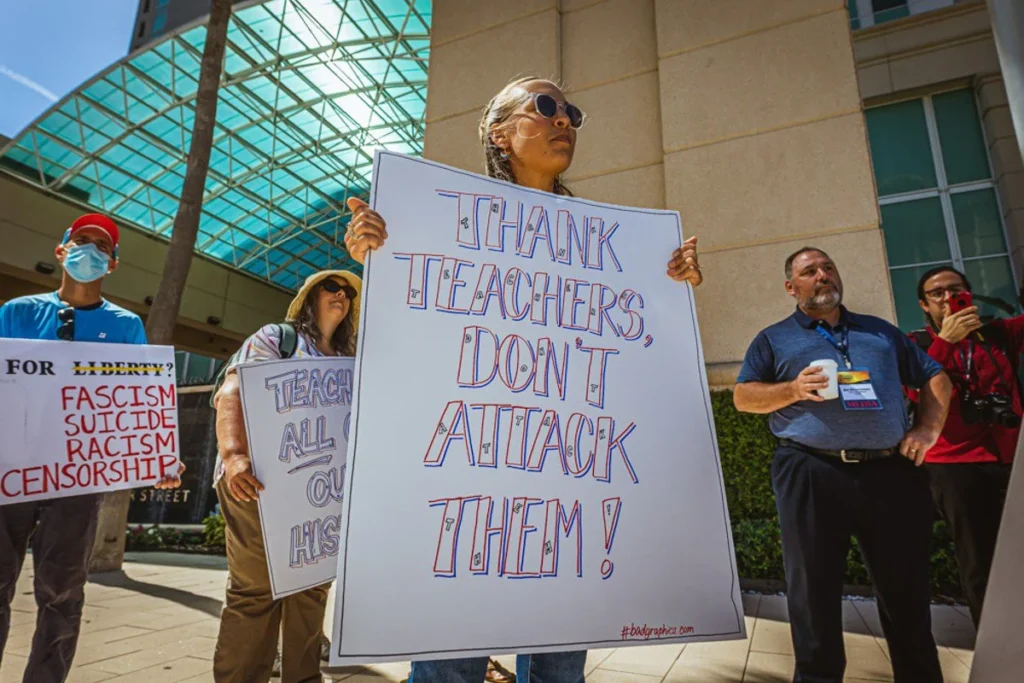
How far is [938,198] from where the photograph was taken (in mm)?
9820

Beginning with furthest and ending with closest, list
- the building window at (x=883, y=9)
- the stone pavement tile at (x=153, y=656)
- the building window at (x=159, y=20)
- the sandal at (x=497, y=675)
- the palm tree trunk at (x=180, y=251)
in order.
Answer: the building window at (x=159, y=20)
the building window at (x=883, y=9)
the palm tree trunk at (x=180, y=251)
the stone pavement tile at (x=153, y=656)
the sandal at (x=497, y=675)

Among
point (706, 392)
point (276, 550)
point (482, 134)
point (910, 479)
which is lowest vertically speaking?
point (276, 550)

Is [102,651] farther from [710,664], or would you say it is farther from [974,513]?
[974,513]

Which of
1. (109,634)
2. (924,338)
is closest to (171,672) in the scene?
(109,634)

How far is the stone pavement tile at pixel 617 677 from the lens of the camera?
9.69 ft

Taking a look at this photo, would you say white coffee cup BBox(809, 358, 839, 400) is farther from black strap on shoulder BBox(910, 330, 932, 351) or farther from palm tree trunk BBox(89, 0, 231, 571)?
palm tree trunk BBox(89, 0, 231, 571)

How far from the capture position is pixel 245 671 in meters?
Answer: 2.12

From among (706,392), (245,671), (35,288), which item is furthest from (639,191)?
(35,288)

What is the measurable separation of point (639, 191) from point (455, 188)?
5019mm

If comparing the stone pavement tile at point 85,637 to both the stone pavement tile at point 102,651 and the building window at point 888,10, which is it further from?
the building window at point 888,10

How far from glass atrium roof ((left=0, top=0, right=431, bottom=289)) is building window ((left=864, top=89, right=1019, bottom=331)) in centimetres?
1199

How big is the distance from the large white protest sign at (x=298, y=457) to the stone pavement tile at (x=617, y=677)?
5.38ft

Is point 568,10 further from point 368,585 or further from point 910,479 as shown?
point 368,585

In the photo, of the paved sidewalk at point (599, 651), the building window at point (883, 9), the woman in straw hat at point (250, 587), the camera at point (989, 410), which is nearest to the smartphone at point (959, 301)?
the camera at point (989, 410)
